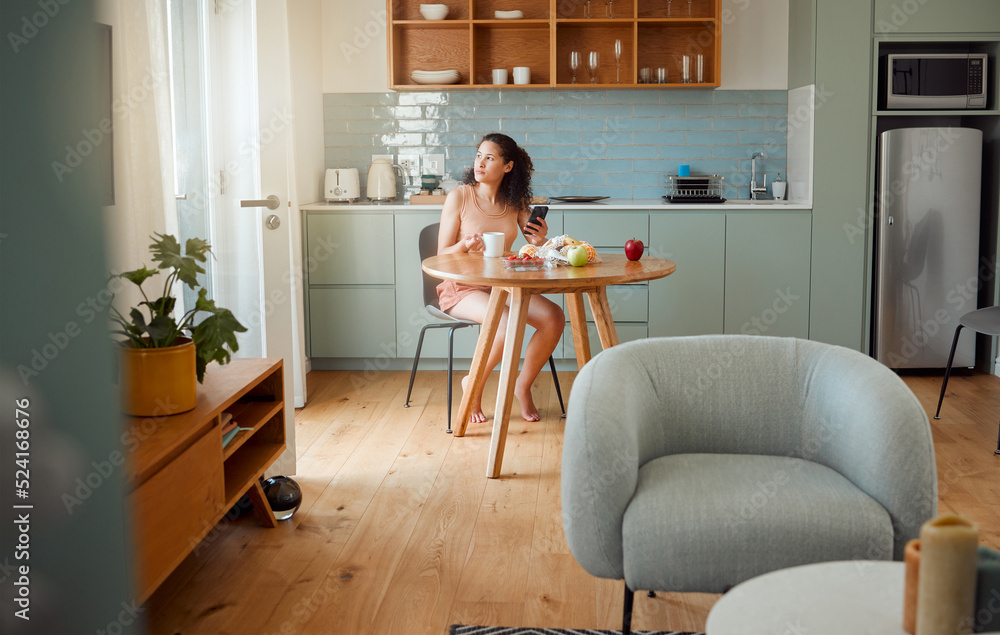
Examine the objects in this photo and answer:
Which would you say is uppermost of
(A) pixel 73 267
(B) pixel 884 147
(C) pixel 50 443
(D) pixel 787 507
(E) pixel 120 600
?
(B) pixel 884 147

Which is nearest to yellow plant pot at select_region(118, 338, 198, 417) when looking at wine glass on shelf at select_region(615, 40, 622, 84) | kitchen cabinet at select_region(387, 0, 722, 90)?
kitchen cabinet at select_region(387, 0, 722, 90)

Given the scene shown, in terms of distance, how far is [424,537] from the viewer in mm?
2611

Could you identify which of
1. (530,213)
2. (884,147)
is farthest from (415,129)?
(884,147)

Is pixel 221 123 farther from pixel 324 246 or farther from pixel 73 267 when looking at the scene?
pixel 73 267

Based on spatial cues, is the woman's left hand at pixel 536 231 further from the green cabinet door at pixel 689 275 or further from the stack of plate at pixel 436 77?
the stack of plate at pixel 436 77

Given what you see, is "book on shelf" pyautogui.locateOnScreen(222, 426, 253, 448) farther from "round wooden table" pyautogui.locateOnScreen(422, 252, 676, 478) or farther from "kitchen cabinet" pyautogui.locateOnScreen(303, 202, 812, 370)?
"kitchen cabinet" pyautogui.locateOnScreen(303, 202, 812, 370)

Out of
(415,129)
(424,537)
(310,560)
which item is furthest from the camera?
(415,129)

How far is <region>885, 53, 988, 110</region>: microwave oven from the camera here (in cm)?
460

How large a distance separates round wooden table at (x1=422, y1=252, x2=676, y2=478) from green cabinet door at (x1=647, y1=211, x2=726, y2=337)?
1.17 m

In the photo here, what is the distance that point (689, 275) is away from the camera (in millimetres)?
4738

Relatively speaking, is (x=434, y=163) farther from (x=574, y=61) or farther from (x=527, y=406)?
(x=527, y=406)

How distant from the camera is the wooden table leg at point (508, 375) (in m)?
3.13

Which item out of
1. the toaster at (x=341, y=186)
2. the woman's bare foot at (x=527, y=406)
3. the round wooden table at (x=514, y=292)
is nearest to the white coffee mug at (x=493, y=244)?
the round wooden table at (x=514, y=292)

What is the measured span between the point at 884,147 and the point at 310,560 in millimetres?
3653
